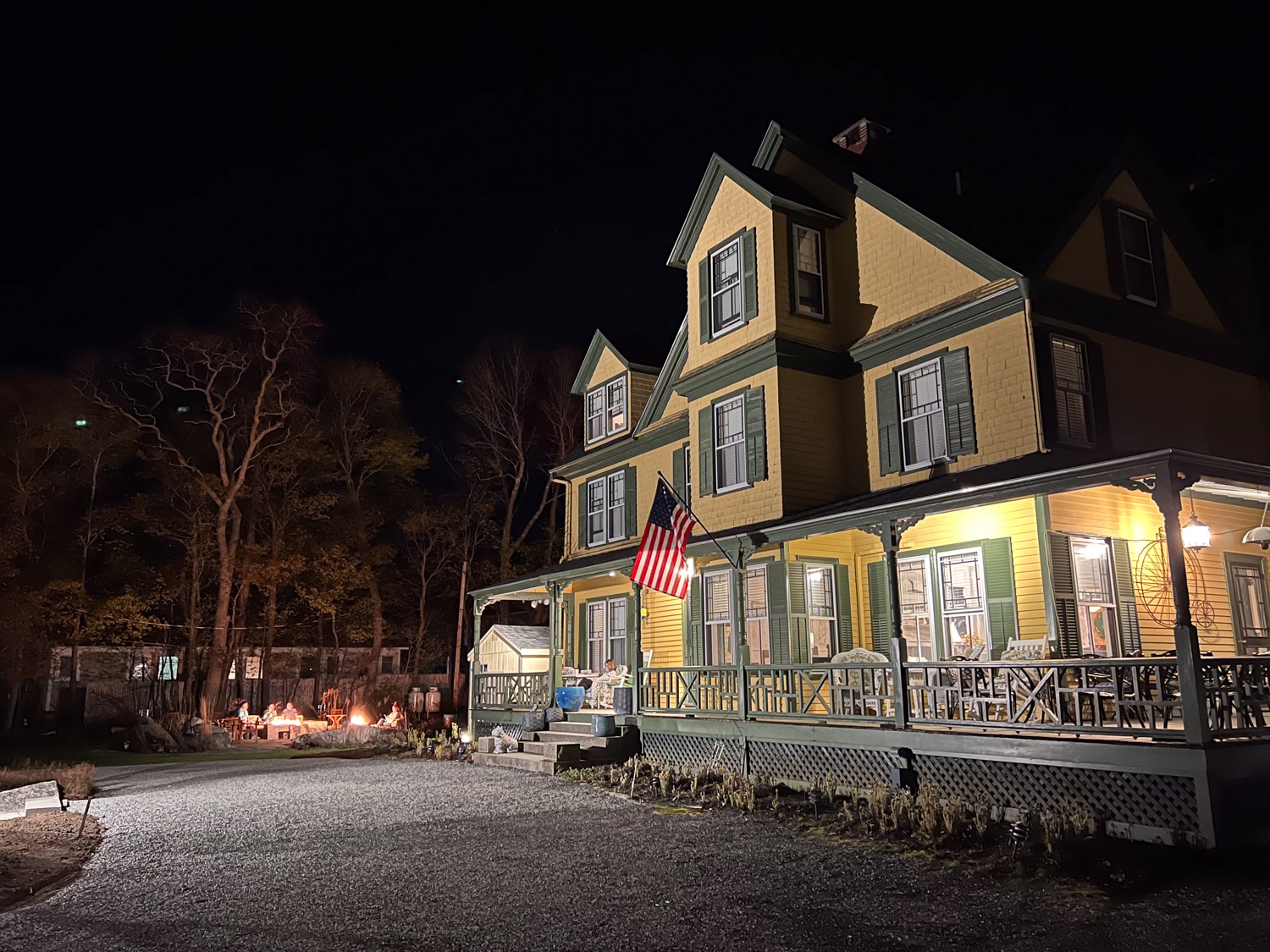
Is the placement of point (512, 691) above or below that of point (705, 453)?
below

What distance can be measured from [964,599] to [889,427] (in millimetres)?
3168

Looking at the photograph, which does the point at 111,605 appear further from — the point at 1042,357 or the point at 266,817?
the point at 1042,357

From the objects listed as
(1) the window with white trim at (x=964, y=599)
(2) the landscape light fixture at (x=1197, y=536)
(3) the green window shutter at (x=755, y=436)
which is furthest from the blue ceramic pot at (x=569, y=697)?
(2) the landscape light fixture at (x=1197, y=536)

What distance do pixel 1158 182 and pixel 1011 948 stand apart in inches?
559

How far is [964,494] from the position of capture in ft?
37.4

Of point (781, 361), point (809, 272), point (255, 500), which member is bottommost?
point (781, 361)

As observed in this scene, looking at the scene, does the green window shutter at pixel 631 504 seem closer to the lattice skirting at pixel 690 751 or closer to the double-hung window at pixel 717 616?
the double-hung window at pixel 717 616

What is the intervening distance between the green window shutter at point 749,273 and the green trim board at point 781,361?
2.69 ft

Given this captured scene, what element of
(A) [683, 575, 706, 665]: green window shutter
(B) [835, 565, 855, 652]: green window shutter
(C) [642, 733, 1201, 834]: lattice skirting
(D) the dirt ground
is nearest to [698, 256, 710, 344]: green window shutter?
(A) [683, 575, 706, 665]: green window shutter

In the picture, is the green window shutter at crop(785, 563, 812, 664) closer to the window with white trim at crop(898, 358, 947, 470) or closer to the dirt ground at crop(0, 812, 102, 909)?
the window with white trim at crop(898, 358, 947, 470)

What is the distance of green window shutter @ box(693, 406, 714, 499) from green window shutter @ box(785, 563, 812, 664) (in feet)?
9.21

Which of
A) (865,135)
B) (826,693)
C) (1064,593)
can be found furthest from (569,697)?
(865,135)

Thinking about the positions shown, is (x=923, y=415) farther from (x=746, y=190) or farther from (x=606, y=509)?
(x=606, y=509)

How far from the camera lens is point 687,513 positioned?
14922 millimetres
